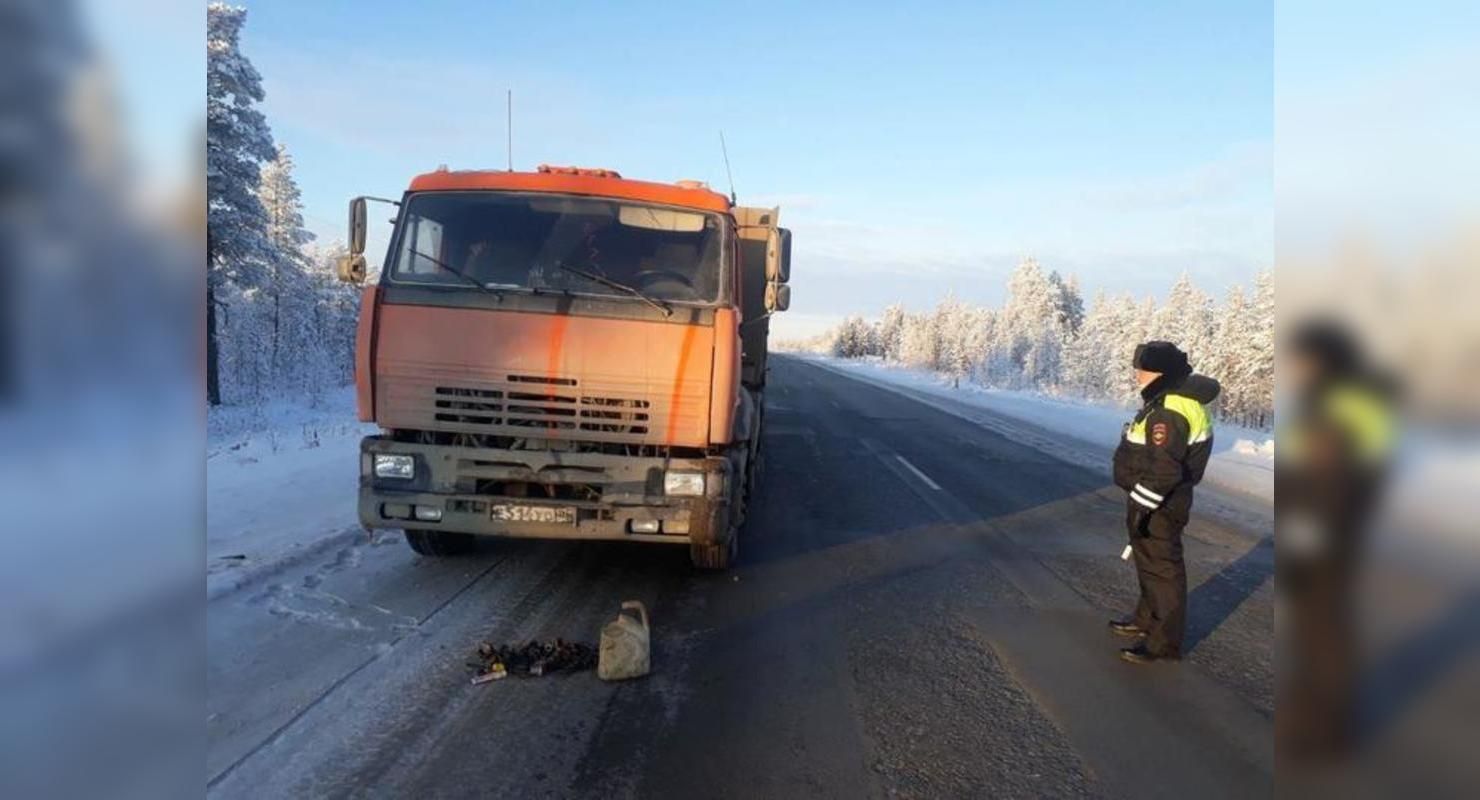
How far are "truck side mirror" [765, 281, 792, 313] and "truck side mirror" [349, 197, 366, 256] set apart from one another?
9.54 ft

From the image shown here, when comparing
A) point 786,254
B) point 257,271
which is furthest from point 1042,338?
point 786,254

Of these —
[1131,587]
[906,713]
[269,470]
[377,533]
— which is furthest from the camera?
[269,470]

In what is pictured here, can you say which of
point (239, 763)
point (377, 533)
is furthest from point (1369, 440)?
point (377, 533)

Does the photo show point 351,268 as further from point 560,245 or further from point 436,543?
point 436,543

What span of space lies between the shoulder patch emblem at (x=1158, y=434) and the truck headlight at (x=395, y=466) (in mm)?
4374

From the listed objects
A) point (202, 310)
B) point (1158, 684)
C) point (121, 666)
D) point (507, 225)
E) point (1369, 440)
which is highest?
point (507, 225)

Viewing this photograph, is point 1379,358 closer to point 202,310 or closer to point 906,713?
point 202,310

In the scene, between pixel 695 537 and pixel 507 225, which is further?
pixel 507 225

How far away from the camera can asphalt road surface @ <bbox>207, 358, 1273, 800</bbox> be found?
343 cm

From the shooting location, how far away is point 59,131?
3.67 ft

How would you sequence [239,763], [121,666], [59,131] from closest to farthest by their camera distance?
[59,131] < [121,666] < [239,763]

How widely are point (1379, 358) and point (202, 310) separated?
165cm

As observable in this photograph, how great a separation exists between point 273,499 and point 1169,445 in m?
7.59

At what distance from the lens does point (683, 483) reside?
559 cm
